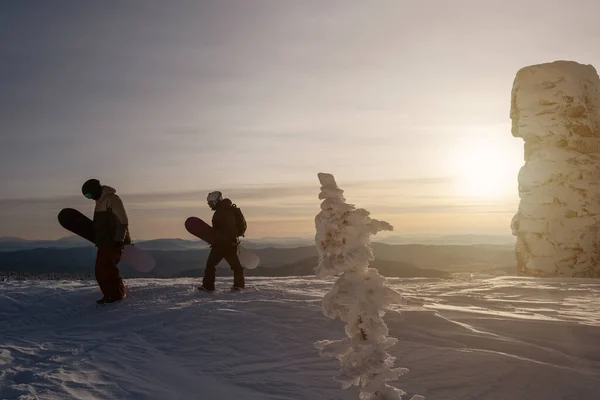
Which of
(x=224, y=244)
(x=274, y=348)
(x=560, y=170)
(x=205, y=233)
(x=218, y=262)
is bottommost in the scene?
(x=274, y=348)

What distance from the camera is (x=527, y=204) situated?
14.9 meters

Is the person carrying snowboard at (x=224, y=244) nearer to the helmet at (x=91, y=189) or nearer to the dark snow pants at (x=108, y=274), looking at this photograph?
the dark snow pants at (x=108, y=274)

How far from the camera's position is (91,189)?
862 cm

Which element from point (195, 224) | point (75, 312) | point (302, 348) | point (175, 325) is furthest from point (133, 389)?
point (195, 224)

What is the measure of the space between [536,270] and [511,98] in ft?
17.6

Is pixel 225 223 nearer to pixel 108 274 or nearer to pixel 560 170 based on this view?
pixel 108 274

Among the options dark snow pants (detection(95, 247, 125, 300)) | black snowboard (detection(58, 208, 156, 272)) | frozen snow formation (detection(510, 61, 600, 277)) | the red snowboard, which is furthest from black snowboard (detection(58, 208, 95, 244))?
frozen snow formation (detection(510, 61, 600, 277))

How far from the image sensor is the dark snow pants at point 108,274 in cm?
852

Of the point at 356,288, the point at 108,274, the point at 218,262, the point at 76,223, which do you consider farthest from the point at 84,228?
the point at 356,288

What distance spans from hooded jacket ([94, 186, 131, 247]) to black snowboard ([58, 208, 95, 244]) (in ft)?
2.06

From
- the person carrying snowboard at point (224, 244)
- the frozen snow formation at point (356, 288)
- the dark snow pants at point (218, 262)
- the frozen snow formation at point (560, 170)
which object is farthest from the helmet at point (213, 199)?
the frozen snow formation at point (560, 170)

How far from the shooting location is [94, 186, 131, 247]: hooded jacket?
28.1 feet

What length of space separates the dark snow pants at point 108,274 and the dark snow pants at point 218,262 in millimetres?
1576

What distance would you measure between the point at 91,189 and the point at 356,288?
23.2ft
